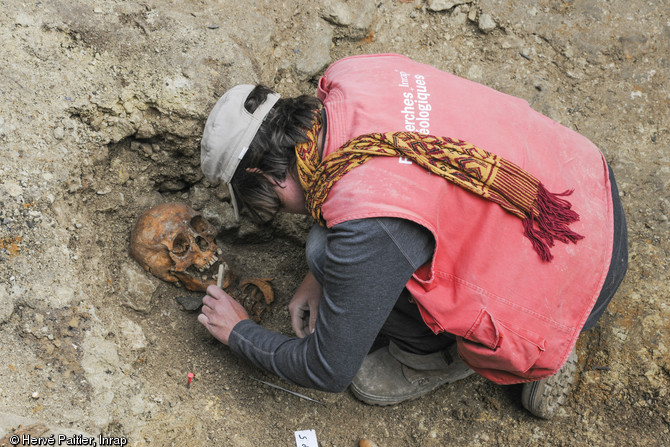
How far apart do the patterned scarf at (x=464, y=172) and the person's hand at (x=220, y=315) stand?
706mm

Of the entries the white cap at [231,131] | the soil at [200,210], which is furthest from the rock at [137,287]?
the white cap at [231,131]

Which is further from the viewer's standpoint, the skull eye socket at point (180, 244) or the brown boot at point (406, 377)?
the skull eye socket at point (180, 244)

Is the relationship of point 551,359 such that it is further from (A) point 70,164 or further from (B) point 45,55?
(B) point 45,55

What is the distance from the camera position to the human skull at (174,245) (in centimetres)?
263

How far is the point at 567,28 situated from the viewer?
11.3 feet

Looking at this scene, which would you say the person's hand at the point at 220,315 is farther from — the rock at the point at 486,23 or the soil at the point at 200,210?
the rock at the point at 486,23

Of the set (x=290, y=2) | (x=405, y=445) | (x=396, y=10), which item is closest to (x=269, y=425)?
(x=405, y=445)

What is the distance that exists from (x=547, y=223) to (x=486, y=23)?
2016 millimetres

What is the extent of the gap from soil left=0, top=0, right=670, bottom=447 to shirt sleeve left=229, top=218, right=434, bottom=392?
24.7 inches

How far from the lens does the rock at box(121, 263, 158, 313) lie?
257 centimetres

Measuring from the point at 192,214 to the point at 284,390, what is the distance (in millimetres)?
975

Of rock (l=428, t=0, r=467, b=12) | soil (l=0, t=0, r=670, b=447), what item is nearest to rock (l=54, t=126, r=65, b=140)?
soil (l=0, t=0, r=670, b=447)

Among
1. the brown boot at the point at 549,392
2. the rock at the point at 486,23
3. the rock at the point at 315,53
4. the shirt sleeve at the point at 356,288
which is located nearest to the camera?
the shirt sleeve at the point at 356,288

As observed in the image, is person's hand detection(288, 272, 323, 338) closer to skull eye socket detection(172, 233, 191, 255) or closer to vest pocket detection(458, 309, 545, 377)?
skull eye socket detection(172, 233, 191, 255)
